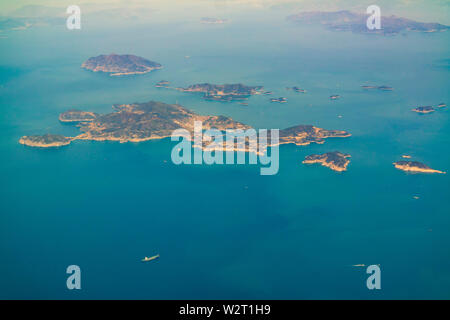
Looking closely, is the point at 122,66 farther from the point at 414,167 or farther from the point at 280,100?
the point at 414,167

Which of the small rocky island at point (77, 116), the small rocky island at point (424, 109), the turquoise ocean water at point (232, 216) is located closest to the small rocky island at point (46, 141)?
the turquoise ocean water at point (232, 216)

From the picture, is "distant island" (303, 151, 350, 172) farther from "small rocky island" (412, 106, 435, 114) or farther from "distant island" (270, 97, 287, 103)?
"small rocky island" (412, 106, 435, 114)

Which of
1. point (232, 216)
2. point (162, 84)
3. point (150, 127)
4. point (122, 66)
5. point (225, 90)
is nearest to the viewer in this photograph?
point (232, 216)

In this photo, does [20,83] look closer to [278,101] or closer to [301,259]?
[278,101]

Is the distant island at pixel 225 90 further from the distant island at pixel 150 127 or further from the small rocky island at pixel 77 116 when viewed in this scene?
the small rocky island at pixel 77 116

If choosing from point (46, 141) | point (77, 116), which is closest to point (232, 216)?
point (46, 141)

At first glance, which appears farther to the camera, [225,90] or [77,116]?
[225,90]
